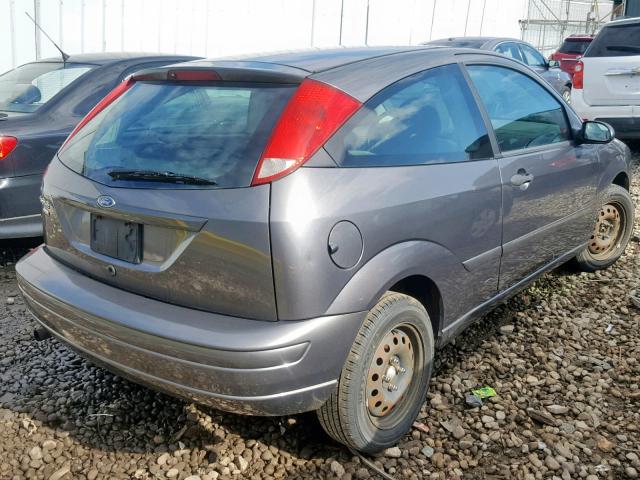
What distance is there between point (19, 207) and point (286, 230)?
3.16 metres

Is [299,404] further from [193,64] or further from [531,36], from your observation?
[531,36]

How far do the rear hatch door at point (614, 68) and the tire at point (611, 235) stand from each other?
375 cm

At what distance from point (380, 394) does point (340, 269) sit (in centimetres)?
70

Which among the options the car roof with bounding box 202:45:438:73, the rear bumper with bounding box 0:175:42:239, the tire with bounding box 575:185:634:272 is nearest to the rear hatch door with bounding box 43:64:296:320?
the car roof with bounding box 202:45:438:73

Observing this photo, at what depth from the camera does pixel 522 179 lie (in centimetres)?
320

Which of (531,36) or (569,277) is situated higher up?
(531,36)

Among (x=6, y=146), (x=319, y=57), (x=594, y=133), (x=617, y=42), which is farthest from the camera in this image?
(x=617, y=42)

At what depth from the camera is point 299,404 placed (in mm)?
2260

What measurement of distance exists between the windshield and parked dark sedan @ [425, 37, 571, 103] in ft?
20.7

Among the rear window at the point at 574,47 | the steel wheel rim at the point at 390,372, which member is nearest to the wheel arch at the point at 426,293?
the steel wheel rim at the point at 390,372

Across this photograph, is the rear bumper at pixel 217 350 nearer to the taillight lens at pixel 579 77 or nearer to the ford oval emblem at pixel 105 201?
the ford oval emblem at pixel 105 201

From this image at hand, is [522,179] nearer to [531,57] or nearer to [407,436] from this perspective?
[407,436]

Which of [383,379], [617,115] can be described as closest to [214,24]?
[617,115]

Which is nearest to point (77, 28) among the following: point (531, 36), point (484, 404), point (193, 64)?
point (193, 64)
